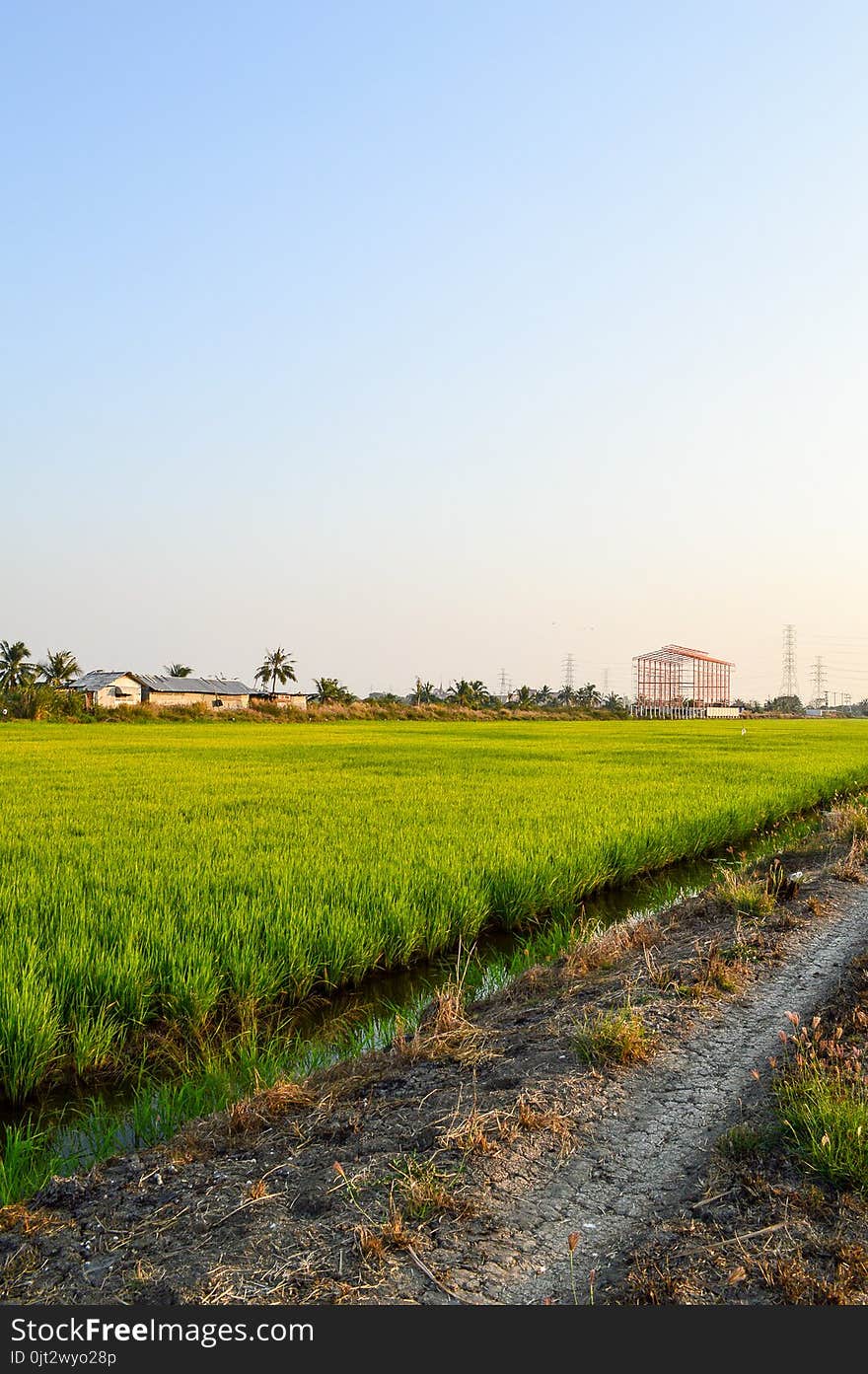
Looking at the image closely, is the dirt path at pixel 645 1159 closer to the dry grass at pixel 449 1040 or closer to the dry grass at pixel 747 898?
the dry grass at pixel 449 1040

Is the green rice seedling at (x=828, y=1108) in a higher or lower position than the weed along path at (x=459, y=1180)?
higher

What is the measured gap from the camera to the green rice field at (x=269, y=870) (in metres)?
4.70

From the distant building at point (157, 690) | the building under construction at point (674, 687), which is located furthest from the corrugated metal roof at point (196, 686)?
the building under construction at point (674, 687)

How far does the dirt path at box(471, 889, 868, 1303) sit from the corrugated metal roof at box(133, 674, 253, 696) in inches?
2695

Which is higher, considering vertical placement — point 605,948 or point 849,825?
point 849,825

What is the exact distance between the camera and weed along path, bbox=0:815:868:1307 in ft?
7.66

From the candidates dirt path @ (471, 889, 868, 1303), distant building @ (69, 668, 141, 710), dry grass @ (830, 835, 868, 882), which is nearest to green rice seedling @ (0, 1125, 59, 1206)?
dirt path @ (471, 889, 868, 1303)

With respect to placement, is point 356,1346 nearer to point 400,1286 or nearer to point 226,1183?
point 400,1286

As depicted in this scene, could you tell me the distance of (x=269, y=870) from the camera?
7352 mm

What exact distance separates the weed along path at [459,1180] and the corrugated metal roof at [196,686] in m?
68.3

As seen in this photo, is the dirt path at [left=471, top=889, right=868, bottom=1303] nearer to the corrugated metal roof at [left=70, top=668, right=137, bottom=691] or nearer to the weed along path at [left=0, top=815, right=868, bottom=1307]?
the weed along path at [left=0, top=815, right=868, bottom=1307]

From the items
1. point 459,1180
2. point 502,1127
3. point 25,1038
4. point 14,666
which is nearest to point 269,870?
point 25,1038

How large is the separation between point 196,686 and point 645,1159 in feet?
245

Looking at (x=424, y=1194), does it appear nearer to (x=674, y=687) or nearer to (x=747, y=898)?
(x=747, y=898)
